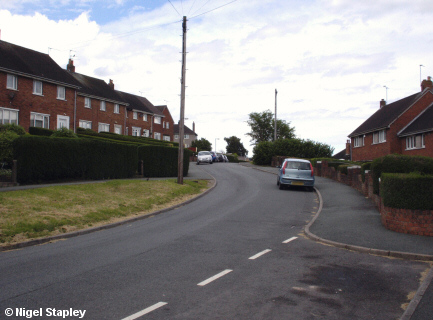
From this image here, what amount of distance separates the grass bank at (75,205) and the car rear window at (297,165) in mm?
5958

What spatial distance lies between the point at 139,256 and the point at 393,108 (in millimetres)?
38349

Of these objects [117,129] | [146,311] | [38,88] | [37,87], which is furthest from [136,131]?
[146,311]

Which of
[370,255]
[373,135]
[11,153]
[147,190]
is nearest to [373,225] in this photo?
[370,255]

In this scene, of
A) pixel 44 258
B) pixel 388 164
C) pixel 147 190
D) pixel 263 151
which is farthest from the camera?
pixel 263 151

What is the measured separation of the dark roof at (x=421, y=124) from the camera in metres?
31.4

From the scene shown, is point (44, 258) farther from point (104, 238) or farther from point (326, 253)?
point (326, 253)

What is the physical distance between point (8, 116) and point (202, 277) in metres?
29.0

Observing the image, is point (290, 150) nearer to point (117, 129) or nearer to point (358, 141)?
point (358, 141)

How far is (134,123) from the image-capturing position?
52.8 m

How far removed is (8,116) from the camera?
30125mm

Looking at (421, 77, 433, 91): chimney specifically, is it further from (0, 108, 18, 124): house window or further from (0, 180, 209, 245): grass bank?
(0, 108, 18, 124): house window

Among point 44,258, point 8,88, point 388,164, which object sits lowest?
point 44,258

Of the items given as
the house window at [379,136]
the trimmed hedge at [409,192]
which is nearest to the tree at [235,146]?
the house window at [379,136]

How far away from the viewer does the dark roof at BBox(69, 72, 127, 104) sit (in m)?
42.6
